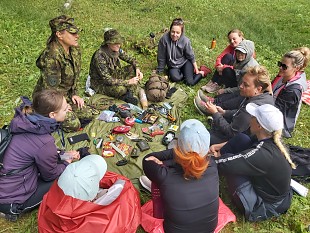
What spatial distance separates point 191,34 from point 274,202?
294 inches

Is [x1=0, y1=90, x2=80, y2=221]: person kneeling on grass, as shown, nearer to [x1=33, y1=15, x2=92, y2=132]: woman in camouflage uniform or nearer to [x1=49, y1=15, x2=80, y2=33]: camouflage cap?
[x1=33, y1=15, x2=92, y2=132]: woman in camouflage uniform

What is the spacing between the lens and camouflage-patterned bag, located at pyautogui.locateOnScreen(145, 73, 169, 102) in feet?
20.3

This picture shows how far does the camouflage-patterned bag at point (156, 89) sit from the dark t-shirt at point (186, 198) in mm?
3036

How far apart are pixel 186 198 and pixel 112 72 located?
378 centimetres

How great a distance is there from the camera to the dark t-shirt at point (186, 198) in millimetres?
3070

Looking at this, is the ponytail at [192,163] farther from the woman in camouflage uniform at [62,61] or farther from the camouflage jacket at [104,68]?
the camouflage jacket at [104,68]

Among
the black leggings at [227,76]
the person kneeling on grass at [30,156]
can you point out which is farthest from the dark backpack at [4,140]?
the black leggings at [227,76]

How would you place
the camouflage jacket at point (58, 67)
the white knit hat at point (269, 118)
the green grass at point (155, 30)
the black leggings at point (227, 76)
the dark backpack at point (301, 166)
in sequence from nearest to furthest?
the white knit hat at point (269, 118)
the dark backpack at point (301, 166)
the camouflage jacket at point (58, 67)
the green grass at point (155, 30)
the black leggings at point (227, 76)

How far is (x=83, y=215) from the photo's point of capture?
9.93 feet

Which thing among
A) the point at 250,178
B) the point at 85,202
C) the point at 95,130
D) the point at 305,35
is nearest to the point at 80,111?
the point at 95,130

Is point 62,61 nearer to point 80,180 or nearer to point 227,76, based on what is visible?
point 80,180

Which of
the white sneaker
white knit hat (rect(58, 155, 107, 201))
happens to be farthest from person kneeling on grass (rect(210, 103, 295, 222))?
white knit hat (rect(58, 155, 107, 201))

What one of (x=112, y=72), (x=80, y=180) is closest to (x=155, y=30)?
(x=112, y=72)

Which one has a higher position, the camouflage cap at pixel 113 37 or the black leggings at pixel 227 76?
the camouflage cap at pixel 113 37
